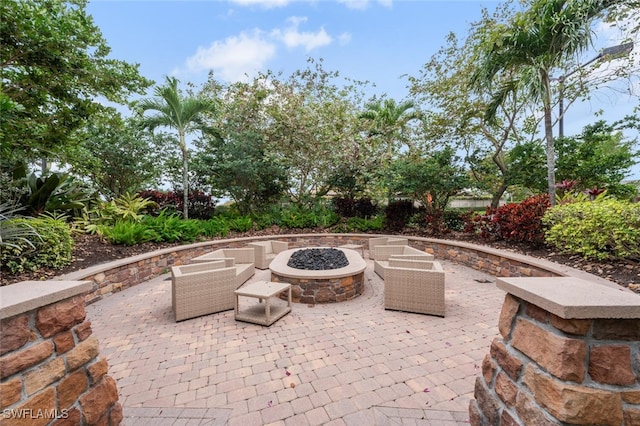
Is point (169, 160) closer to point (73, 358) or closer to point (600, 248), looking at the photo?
point (73, 358)

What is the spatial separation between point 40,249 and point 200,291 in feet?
9.25

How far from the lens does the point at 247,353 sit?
109 inches

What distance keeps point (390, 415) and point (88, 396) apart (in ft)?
6.20

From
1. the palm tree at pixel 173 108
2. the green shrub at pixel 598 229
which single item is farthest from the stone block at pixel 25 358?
the palm tree at pixel 173 108

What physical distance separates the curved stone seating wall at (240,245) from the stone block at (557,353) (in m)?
3.09

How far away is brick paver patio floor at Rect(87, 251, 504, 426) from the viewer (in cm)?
198

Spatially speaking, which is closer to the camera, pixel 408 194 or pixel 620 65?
pixel 620 65

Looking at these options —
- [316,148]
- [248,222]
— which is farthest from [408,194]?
[248,222]

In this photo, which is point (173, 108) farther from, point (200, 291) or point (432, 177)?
point (432, 177)

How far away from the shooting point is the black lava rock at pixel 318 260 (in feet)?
15.2

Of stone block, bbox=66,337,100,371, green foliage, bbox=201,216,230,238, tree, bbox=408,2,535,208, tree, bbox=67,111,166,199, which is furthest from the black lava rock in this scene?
tree, bbox=67,111,166,199

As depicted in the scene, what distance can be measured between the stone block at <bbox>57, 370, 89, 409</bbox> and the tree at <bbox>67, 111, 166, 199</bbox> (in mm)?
8029

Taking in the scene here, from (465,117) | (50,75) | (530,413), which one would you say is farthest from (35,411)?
(465,117)

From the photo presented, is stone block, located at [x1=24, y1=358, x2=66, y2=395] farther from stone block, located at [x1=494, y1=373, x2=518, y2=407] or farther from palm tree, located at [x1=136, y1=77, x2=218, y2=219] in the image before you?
palm tree, located at [x1=136, y1=77, x2=218, y2=219]
